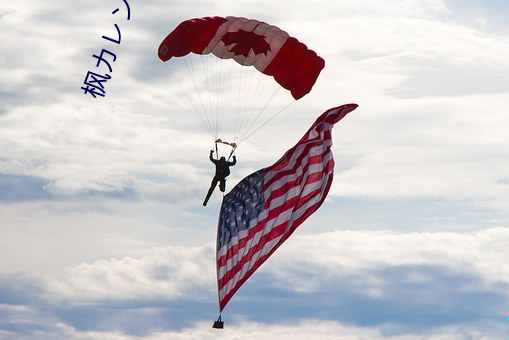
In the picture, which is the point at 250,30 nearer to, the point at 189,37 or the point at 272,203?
the point at 189,37

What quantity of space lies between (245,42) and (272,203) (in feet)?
19.9

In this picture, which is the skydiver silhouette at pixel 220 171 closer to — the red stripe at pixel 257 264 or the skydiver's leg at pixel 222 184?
the skydiver's leg at pixel 222 184

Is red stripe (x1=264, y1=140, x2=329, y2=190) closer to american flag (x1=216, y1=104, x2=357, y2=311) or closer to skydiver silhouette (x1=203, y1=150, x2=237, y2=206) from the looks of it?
american flag (x1=216, y1=104, x2=357, y2=311)

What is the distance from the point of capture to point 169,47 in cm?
5531

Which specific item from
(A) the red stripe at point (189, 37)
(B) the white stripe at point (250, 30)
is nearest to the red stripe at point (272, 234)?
(B) the white stripe at point (250, 30)

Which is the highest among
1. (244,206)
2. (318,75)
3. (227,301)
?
(318,75)

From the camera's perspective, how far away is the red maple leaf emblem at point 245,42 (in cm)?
5703

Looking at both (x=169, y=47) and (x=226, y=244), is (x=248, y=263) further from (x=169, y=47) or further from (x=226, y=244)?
(x=169, y=47)

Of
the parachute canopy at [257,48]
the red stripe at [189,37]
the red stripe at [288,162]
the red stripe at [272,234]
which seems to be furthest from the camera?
the red stripe at [288,162]

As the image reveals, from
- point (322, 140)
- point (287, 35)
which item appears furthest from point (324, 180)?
point (287, 35)

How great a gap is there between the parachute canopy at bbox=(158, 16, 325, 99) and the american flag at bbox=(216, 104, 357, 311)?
1.82 meters

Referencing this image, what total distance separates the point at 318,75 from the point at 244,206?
5587mm

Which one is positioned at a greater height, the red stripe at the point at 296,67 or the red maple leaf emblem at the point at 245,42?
the red maple leaf emblem at the point at 245,42

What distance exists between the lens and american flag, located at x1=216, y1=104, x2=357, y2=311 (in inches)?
2185
